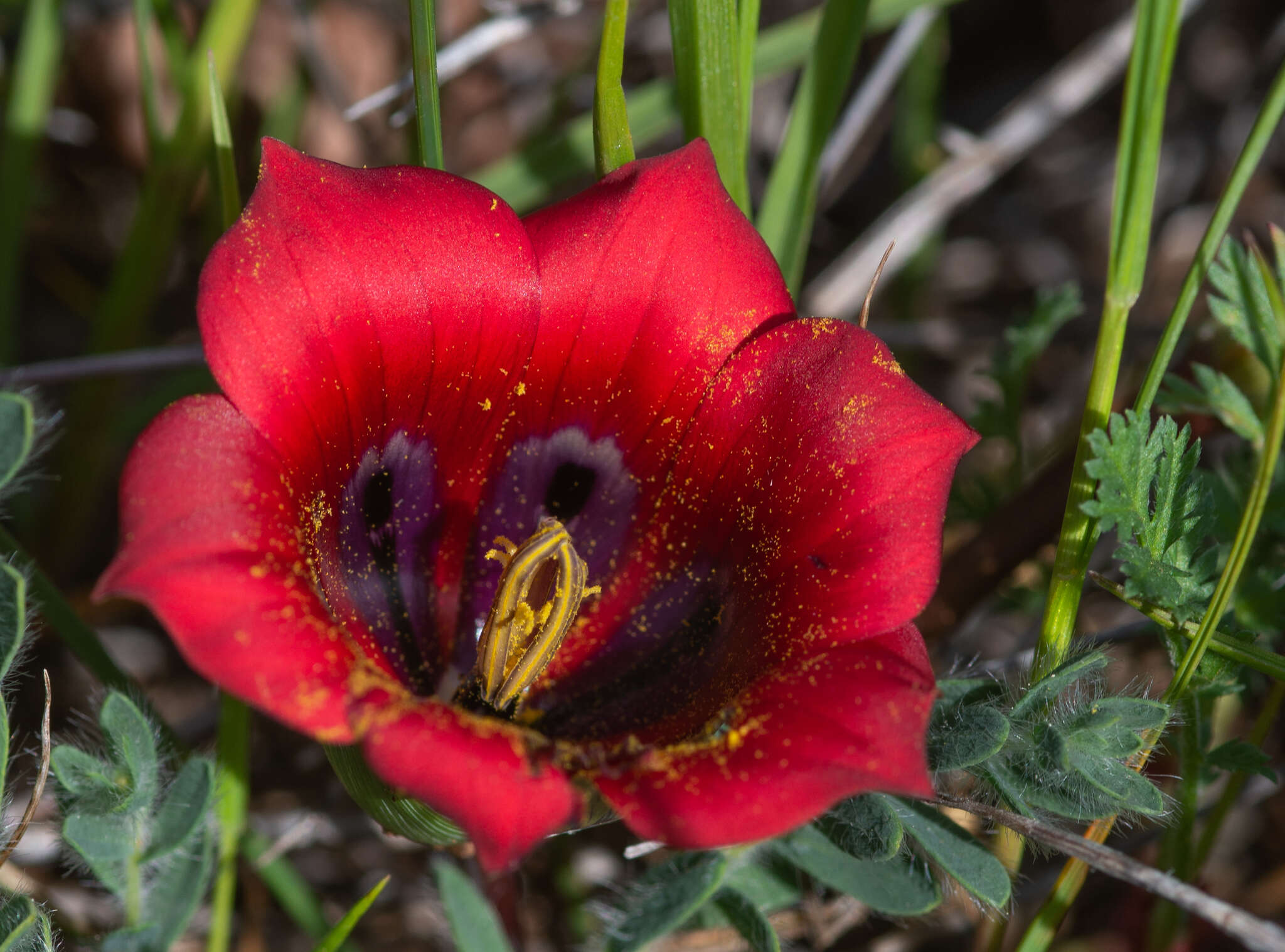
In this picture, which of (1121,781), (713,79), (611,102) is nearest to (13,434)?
(611,102)

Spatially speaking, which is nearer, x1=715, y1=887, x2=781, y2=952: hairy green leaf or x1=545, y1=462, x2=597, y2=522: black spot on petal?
x1=715, y1=887, x2=781, y2=952: hairy green leaf

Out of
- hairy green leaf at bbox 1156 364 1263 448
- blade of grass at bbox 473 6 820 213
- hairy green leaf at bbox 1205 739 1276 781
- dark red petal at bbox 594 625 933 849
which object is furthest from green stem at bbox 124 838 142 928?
hairy green leaf at bbox 1156 364 1263 448

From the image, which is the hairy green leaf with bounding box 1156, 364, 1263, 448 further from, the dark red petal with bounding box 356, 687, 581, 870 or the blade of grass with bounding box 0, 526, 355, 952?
the blade of grass with bounding box 0, 526, 355, 952

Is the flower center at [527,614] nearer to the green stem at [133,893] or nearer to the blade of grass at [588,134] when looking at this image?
the green stem at [133,893]

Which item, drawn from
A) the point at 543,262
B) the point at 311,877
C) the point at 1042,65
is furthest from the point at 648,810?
the point at 1042,65

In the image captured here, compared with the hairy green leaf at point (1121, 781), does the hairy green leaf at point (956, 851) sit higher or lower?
lower

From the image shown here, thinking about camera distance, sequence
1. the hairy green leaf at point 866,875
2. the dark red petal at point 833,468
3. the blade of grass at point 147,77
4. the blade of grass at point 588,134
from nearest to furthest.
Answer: the dark red petal at point 833,468 → the hairy green leaf at point 866,875 → the blade of grass at point 147,77 → the blade of grass at point 588,134

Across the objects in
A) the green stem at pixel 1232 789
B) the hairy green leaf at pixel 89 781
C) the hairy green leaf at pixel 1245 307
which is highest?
the hairy green leaf at pixel 1245 307

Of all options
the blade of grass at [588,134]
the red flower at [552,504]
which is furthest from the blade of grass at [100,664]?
the blade of grass at [588,134]
